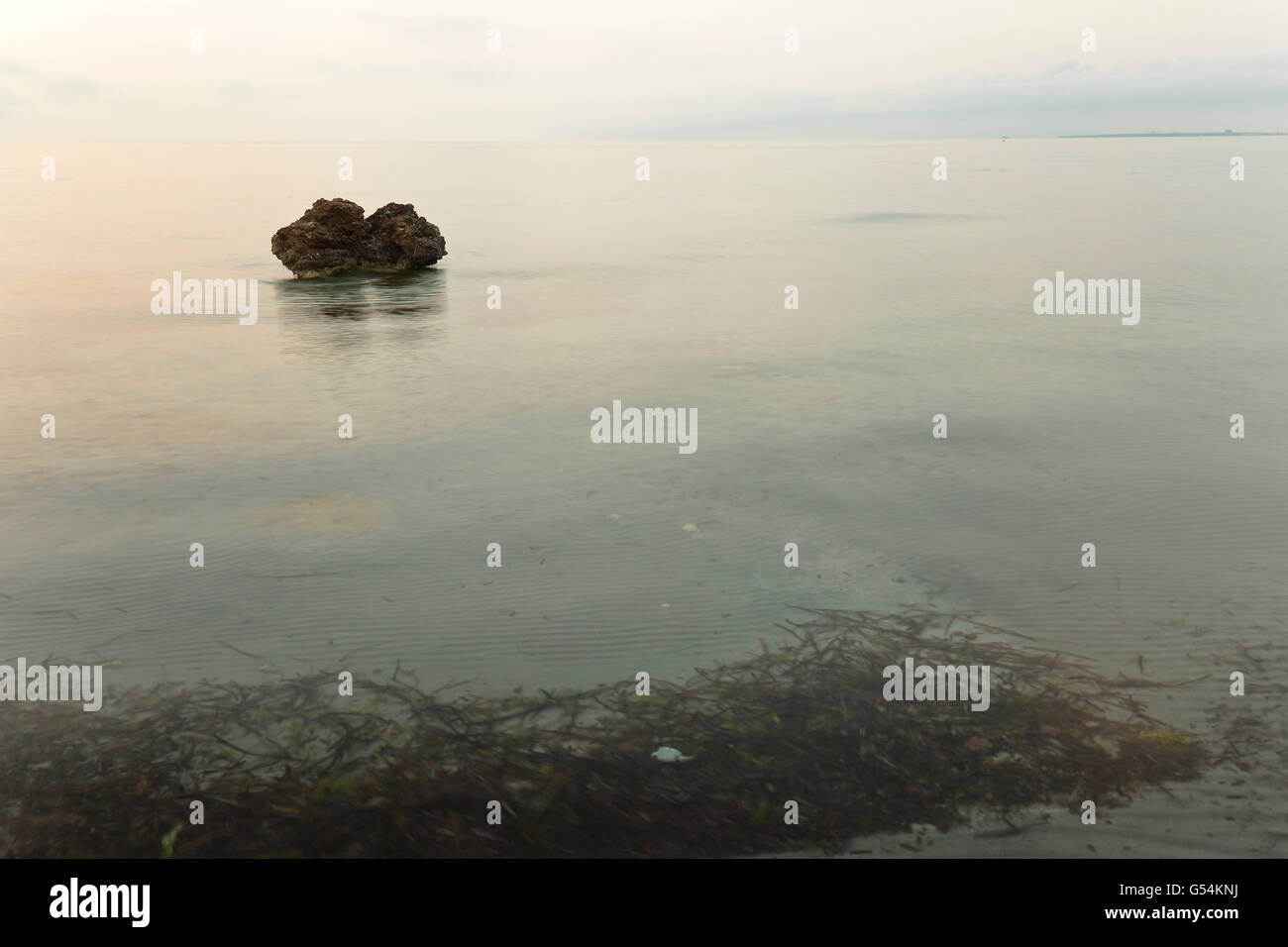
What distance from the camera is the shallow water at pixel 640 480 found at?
587cm

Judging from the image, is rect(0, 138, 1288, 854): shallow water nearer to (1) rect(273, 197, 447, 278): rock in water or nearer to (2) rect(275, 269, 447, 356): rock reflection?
(2) rect(275, 269, 447, 356): rock reflection

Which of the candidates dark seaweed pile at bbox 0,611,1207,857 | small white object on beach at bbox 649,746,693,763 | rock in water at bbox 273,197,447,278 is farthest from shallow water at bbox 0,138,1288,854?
rock in water at bbox 273,197,447,278

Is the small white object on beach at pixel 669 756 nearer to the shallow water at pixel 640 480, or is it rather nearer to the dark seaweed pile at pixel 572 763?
the dark seaweed pile at pixel 572 763

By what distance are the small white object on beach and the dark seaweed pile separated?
0.03 meters

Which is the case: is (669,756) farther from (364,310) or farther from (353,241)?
(353,241)


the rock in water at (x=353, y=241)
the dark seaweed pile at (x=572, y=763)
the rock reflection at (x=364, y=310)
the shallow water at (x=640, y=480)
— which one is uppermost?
the rock in water at (x=353, y=241)

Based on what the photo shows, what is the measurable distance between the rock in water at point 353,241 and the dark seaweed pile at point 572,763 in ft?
54.4

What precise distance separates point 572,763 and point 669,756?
0.45m

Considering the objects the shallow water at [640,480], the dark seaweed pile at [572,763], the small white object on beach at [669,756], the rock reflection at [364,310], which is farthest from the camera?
the rock reflection at [364,310]

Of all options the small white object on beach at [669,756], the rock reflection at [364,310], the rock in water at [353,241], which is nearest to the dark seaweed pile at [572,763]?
the small white object on beach at [669,756]

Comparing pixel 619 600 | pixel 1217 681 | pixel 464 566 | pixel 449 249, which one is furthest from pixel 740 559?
pixel 449 249

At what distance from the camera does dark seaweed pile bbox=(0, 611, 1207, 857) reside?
4.30 meters

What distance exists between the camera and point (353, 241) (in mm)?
20953

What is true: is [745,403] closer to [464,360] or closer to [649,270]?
[464,360]
